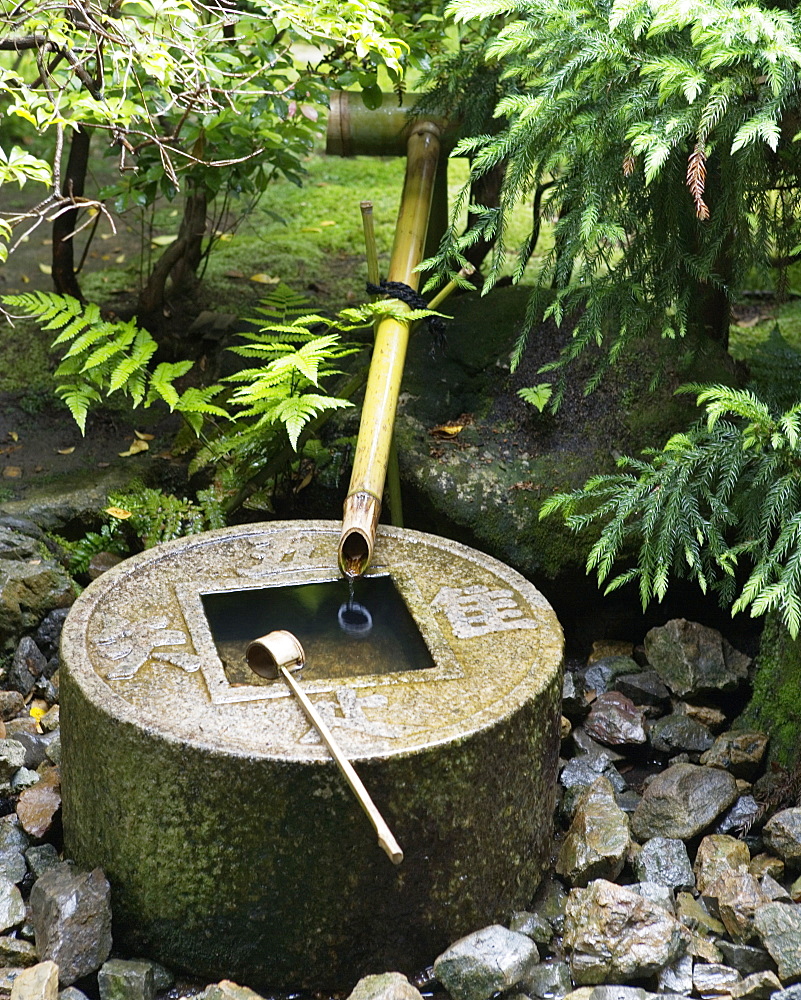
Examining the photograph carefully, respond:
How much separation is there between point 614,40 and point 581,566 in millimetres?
2084

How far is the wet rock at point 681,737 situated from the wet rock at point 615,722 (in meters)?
0.06

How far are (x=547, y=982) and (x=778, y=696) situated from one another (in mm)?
1454

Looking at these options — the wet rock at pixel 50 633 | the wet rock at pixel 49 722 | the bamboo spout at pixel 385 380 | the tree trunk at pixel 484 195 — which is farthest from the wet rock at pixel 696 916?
the tree trunk at pixel 484 195

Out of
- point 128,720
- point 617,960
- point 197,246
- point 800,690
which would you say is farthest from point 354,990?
point 197,246

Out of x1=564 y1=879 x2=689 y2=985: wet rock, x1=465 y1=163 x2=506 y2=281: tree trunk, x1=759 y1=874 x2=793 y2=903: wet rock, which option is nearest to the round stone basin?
x1=564 y1=879 x2=689 y2=985: wet rock

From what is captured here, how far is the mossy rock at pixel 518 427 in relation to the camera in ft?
14.6

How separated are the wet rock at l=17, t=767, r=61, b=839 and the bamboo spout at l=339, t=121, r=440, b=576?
1.25 m

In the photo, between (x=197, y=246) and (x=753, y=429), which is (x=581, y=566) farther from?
(x=197, y=246)

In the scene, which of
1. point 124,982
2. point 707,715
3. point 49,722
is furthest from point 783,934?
point 49,722

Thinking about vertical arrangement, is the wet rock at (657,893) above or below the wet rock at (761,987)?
below

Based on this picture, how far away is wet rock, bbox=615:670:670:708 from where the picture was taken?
13.9 ft

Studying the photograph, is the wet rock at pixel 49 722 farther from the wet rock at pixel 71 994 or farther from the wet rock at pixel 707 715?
the wet rock at pixel 707 715

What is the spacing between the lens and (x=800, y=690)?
12.3 ft

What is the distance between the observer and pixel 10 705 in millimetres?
4105
